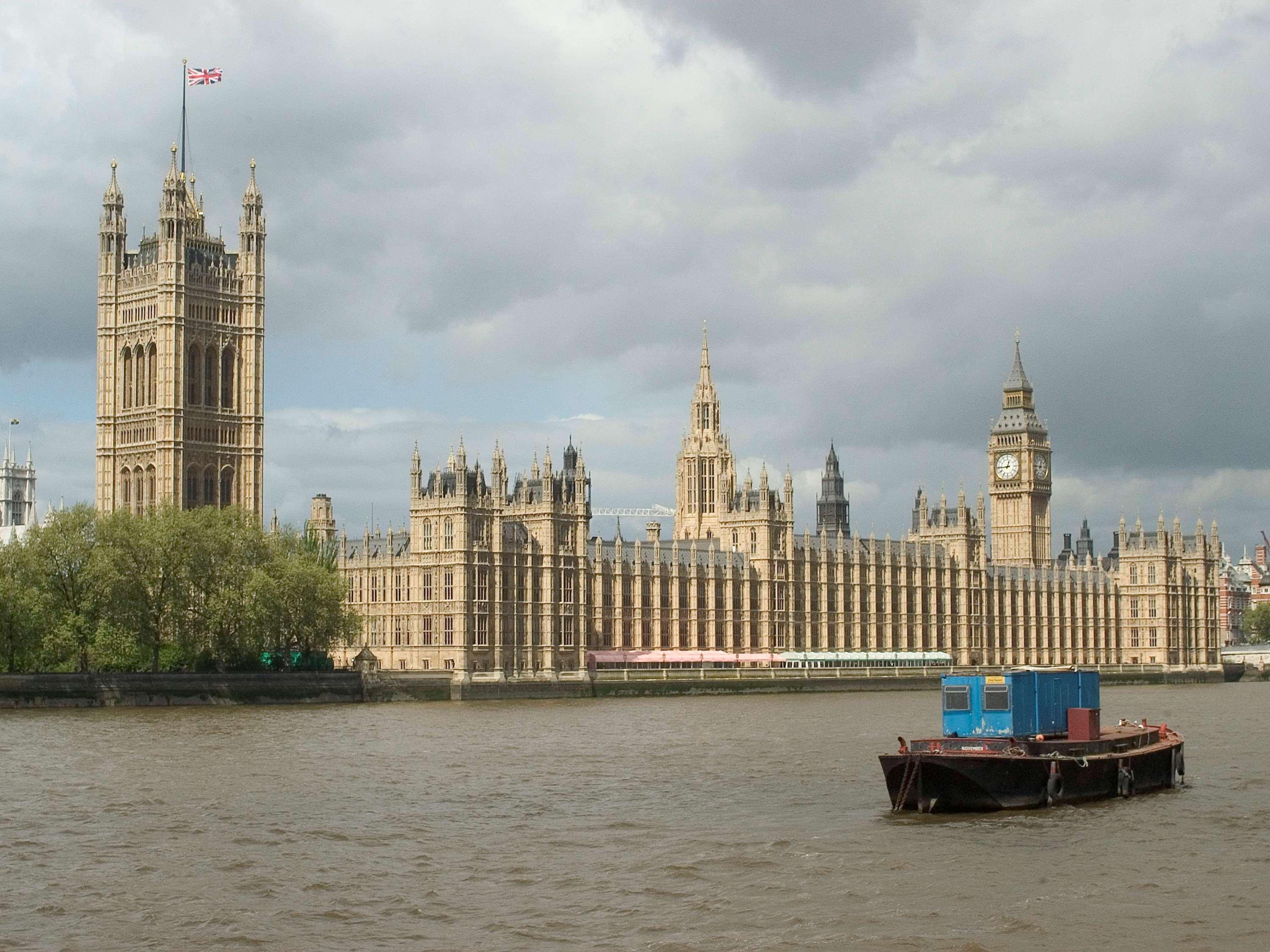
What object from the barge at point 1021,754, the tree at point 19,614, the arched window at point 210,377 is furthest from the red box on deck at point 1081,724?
the arched window at point 210,377

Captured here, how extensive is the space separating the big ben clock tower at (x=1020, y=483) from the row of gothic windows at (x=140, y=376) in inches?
3450

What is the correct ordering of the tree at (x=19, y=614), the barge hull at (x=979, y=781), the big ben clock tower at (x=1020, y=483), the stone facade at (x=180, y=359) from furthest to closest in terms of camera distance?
the big ben clock tower at (x=1020, y=483)
the stone facade at (x=180, y=359)
the tree at (x=19, y=614)
the barge hull at (x=979, y=781)

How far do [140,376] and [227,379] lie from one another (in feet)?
18.1

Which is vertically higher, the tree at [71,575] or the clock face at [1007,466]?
the clock face at [1007,466]

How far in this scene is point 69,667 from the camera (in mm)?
86188

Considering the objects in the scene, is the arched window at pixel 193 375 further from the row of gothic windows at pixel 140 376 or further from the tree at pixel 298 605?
the tree at pixel 298 605

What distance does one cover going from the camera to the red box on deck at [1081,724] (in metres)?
47.6

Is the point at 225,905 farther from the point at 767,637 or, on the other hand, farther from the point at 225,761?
the point at 767,637

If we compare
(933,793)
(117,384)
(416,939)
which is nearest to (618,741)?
(933,793)

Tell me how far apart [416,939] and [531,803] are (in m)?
16.4

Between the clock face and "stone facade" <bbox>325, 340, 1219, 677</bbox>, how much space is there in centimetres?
24

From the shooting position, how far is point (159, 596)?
9006 cm

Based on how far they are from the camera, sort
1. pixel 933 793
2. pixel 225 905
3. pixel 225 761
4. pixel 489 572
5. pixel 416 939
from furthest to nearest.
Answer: pixel 489 572
pixel 225 761
pixel 933 793
pixel 225 905
pixel 416 939

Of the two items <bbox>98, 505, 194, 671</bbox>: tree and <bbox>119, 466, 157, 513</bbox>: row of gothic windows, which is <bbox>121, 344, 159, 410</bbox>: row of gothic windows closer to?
<bbox>119, 466, 157, 513</bbox>: row of gothic windows
